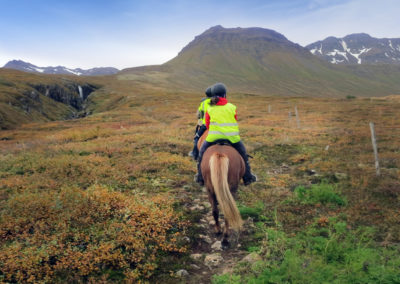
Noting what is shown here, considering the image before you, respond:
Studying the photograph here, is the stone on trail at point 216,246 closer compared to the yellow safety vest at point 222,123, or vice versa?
the stone on trail at point 216,246

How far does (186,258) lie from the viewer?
5453 millimetres

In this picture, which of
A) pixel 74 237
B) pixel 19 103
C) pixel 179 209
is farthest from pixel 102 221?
pixel 19 103

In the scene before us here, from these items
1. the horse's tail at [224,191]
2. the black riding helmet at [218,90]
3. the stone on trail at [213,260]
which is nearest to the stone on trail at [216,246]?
the stone on trail at [213,260]

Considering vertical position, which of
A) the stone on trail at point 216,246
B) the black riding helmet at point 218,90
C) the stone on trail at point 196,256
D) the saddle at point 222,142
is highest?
the black riding helmet at point 218,90

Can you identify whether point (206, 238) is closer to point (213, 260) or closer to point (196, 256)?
point (196, 256)

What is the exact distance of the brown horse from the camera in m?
5.63

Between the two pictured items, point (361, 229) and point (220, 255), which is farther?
point (361, 229)

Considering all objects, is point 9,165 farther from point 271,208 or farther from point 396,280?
point 396,280

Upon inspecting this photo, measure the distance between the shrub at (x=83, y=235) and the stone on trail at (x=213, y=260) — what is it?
23.2 inches

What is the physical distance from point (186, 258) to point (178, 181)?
4816 mm

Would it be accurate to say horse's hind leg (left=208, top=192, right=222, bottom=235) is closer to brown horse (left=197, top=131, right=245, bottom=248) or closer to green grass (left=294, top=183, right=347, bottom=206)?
brown horse (left=197, top=131, right=245, bottom=248)

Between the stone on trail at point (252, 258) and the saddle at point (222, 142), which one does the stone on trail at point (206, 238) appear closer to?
the stone on trail at point (252, 258)

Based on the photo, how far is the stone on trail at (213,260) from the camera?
5.33 metres

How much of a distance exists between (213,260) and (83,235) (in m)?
2.81
